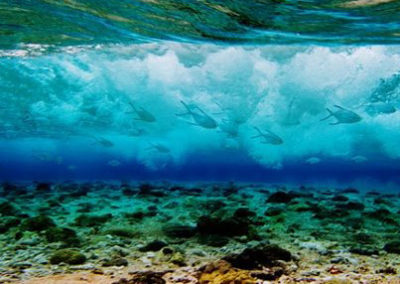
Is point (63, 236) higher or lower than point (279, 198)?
lower

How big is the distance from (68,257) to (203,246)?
2.13 metres

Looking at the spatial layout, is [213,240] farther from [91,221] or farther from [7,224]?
[7,224]

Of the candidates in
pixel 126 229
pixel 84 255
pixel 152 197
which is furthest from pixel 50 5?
pixel 84 255

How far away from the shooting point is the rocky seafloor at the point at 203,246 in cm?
430

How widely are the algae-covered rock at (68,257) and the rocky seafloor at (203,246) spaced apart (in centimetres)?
1

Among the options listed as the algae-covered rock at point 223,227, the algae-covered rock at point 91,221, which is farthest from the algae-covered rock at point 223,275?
the algae-covered rock at point 91,221

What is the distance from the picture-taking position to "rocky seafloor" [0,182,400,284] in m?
4.30

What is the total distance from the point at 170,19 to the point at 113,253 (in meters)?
10.2

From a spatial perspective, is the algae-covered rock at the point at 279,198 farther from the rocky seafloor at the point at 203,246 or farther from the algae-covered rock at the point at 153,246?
the algae-covered rock at the point at 153,246

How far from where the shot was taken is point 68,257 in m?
4.98

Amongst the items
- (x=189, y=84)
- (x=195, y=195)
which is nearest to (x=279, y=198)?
(x=195, y=195)

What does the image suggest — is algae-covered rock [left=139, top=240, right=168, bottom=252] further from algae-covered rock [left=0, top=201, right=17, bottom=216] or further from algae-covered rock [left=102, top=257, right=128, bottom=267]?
algae-covered rock [left=0, top=201, right=17, bottom=216]

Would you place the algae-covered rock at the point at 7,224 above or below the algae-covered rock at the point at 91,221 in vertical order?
below

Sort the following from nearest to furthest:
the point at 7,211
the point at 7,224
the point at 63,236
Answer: the point at 63,236, the point at 7,224, the point at 7,211
